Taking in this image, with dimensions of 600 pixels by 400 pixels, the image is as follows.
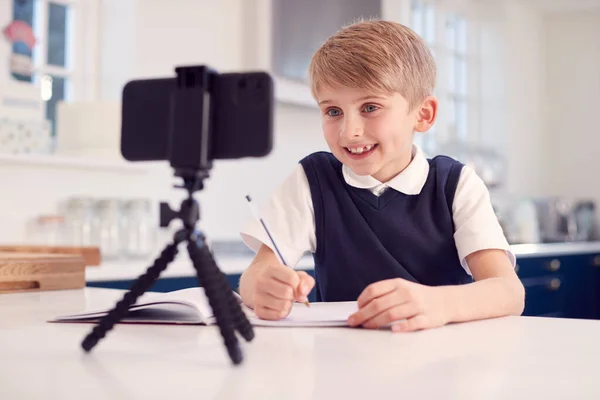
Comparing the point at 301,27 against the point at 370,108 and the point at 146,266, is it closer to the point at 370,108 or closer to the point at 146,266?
the point at 146,266

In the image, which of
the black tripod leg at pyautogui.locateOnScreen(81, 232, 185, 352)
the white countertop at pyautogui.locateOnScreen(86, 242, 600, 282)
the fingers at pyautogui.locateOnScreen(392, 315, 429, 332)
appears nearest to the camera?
the black tripod leg at pyautogui.locateOnScreen(81, 232, 185, 352)

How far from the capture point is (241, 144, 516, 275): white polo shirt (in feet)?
4.09

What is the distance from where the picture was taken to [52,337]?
0.79 meters

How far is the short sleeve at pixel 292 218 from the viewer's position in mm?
1368

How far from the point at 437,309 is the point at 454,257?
0.44 meters

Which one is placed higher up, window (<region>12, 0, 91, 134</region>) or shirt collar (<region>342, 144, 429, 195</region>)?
window (<region>12, 0, 91, 134</region>)

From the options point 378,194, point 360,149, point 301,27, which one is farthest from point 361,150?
point 301,27

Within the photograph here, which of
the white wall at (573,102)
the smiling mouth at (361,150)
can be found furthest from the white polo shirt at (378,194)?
the white wall at (573,102)

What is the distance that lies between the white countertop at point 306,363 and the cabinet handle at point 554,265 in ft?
11.5

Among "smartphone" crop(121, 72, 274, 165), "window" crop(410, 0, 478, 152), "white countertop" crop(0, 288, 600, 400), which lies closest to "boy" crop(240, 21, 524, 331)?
"white countertop" crop(0, 288, 600, 400)

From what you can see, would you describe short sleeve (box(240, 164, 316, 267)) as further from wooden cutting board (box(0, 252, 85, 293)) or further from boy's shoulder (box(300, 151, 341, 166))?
wooden cutting board (box(0, 252, 85, 293))

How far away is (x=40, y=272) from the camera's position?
53.4 inches

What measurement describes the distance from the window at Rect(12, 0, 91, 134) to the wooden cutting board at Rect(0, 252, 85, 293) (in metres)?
1.58

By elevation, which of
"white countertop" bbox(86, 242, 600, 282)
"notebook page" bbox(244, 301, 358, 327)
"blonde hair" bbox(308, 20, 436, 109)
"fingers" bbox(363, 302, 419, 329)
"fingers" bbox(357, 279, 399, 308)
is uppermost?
"blonde hair" bbox(308, 20, 436, 109)
